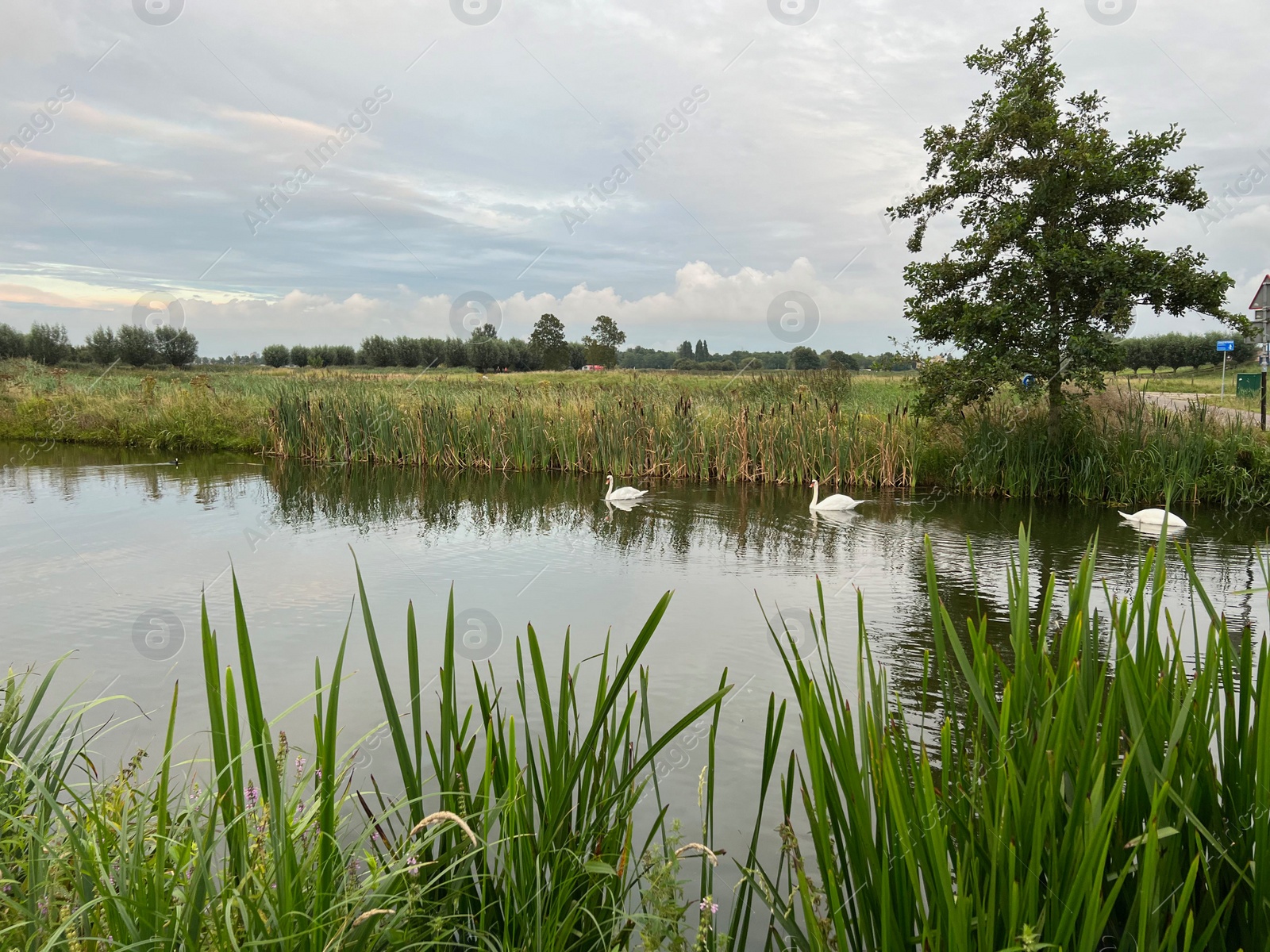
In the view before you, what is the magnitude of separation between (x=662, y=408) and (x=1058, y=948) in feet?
47.0

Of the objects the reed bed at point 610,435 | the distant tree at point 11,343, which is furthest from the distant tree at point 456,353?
the reed bed at point 610,435

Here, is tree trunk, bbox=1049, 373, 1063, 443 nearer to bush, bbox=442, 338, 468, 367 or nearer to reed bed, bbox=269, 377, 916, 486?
reed bed, bbox=269, 377, 916, 486

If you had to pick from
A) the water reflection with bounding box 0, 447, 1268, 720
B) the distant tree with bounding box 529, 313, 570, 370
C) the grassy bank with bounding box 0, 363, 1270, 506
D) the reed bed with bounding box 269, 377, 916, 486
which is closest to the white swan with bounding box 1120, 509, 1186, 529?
the water reflection with bounding box 0, 447, 1268, 720

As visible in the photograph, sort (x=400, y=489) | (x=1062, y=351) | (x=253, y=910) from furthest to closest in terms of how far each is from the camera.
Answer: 1. (x=400, y=489)
2. (x=1062, y=351)
3. (x=253, y=910)

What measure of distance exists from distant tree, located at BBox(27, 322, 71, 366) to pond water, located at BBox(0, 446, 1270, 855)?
4075 cm

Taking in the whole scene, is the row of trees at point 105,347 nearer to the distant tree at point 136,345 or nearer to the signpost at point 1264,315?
the distant tree at point 136,345

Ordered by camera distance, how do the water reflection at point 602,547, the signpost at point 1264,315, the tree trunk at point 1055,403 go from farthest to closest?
the signpost at point 1264,315, the tree trunk at point 1055,403, the water reflection at point 602,547

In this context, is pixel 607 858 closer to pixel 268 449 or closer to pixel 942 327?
pixel 942 327

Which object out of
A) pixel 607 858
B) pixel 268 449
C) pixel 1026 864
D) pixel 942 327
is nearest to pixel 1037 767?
pixel 1026 864

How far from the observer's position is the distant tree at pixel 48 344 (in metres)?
46.4

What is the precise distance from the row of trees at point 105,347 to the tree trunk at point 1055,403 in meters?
45.1

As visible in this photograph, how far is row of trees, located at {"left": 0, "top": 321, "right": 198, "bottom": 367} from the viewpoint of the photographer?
45.2m

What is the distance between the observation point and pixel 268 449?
18.8 m

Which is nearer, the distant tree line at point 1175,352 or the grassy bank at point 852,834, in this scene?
the grassy bank at point 852,834
